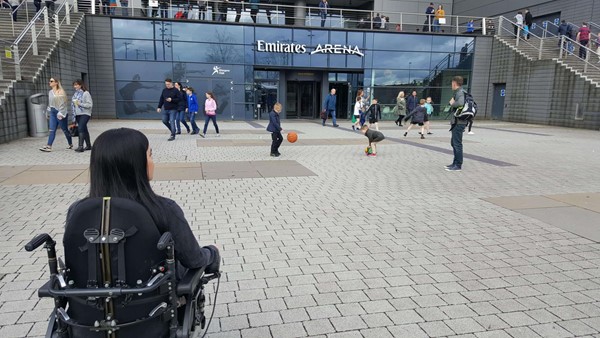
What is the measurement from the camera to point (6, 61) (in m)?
14.5

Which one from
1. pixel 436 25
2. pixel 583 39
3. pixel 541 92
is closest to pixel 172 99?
pixel 436 25

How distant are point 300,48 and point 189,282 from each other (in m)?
24.3

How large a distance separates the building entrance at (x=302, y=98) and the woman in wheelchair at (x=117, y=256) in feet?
83.3

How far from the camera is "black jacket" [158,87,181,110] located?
Answer: 13.6 meters

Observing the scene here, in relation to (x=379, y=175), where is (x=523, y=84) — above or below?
above

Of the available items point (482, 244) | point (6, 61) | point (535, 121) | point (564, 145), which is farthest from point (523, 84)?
point (6, 61)

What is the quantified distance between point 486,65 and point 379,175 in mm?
22302

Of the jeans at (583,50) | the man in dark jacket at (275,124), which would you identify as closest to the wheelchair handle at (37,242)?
the man in dark jacket at (275,124)

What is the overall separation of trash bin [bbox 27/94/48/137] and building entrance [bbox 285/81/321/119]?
50.0 feet

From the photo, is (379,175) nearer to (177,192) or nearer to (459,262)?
(177,192)

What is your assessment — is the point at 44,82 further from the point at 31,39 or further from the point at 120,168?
the point at 120,168

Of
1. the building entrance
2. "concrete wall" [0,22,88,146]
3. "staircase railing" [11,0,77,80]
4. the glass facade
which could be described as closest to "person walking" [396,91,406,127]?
the glass facade

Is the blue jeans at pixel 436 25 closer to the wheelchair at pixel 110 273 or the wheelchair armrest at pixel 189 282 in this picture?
the wheelchair armrest at pixel 189 282

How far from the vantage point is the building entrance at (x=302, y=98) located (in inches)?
1069
